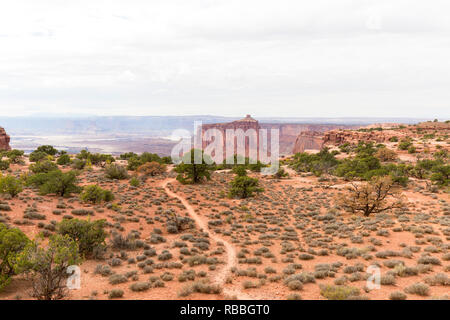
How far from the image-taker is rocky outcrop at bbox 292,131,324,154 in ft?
282

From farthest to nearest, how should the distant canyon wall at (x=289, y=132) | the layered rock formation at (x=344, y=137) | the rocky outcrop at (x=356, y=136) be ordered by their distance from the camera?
1. the distant canyon wall at (x=289, y=132)
2. the layered rock formation at (x=344, y=137)
3. the rocky outcrop at (x=356, y=136)

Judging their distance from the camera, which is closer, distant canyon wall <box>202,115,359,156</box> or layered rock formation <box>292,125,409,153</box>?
layered rock formation <box>292,125,409,153</box>

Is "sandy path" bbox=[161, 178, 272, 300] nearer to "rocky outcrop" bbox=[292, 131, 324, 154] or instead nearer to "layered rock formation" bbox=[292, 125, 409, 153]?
"layered rock formation" bbox=[292, 125, 409, 153]

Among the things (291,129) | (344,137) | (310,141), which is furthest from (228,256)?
(291,129)

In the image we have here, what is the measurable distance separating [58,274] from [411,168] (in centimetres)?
4346

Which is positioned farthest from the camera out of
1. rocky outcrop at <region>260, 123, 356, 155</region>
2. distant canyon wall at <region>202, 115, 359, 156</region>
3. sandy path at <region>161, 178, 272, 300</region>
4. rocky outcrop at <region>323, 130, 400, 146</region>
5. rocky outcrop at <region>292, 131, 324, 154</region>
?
rocky outcrop at <region>260, 123, 356, 155</region>

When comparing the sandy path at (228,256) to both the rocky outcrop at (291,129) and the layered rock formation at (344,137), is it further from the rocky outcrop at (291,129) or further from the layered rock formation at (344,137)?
the rocky outcrop at (291,129)

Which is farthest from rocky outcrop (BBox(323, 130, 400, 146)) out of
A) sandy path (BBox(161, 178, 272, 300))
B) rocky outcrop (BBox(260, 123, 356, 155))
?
rocky outcrop (BBox(260, 123, 356, 155))

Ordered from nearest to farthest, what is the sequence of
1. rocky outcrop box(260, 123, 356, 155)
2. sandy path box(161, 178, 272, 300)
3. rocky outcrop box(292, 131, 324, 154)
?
sandy path box(161, 178, 272, 300) < rocky outcrop box(292, 131, 324, 154) < rocky outcrop box(260, 123, 356, 155)

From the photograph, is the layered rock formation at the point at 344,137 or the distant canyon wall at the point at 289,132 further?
the distant canyon wall at the point at 289,132

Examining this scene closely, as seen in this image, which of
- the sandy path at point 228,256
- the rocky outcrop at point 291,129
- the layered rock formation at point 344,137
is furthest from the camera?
the rocky outcrop at point 291,129

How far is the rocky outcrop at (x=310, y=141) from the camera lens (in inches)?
3379

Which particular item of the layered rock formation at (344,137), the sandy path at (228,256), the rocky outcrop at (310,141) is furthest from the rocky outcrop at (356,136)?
the sandy path at (228,256)
